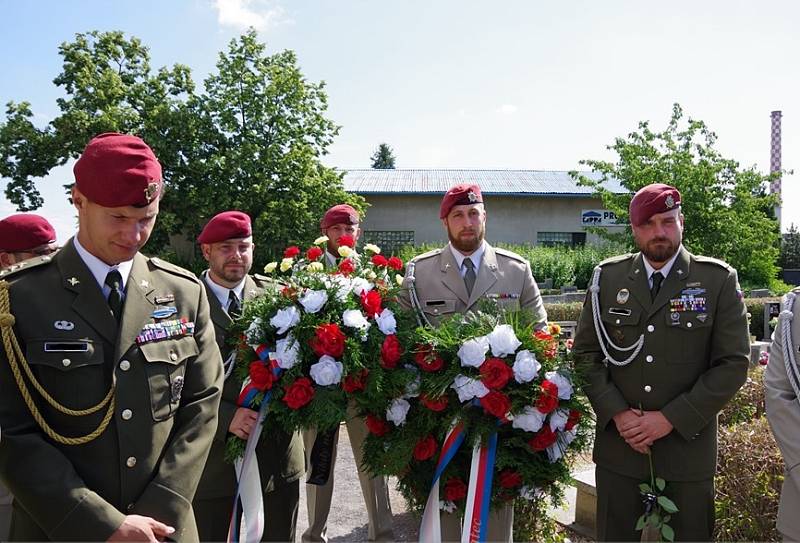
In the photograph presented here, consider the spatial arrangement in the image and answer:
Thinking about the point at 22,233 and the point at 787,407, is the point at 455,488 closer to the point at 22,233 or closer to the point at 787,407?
the point at 787,407

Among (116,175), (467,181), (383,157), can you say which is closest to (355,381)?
(116,175)

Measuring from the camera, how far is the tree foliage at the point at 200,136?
20.8 meters

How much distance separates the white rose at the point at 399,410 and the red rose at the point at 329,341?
375mm

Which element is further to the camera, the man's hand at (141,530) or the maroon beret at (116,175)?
the maroon beret at (116,175)

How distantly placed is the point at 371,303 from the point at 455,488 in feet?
3.29

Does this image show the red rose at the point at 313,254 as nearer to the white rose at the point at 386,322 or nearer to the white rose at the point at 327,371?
the white rose at the point at 386,322

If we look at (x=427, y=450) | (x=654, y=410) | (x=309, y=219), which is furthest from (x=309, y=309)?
(x=309, y=219)

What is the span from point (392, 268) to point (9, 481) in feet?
6.81

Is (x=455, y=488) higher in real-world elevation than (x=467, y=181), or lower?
lower

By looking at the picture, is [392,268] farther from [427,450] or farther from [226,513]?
[226,513]

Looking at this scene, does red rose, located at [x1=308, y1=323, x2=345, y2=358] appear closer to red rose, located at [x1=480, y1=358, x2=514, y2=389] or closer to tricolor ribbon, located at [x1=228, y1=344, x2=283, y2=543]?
tricolor ribbon, located at [x1=228, y1=344, x2=283, y2=543]

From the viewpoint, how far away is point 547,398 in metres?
2.72

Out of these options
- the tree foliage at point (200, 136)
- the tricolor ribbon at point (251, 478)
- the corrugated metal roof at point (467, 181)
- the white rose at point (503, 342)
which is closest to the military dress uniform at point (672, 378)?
the white rose at point (503, 342)

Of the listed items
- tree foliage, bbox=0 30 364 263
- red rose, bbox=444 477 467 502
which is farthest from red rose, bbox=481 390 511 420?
tree foliage, bbox=0 30 364 263
